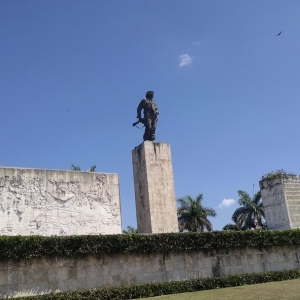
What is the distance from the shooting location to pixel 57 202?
1362cm

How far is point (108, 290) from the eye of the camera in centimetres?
1061

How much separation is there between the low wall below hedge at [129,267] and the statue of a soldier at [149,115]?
5.11 metres

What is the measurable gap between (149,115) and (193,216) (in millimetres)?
16853

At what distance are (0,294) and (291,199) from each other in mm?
11775

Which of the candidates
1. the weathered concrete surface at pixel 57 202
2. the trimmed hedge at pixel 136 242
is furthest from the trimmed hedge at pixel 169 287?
the weathered concrete surface at pixel 57 202

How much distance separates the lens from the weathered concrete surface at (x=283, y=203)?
53.9 feet

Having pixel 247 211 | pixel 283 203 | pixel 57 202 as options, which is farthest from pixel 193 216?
pixel 57 202

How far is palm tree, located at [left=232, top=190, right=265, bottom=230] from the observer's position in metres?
29.6

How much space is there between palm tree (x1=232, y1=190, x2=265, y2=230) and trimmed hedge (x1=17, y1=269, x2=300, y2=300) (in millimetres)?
15996

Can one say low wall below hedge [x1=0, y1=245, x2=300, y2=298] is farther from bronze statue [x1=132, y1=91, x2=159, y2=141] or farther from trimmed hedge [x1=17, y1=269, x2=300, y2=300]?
bronze statue [x1=132, y1=91, x2=159, y2=141]

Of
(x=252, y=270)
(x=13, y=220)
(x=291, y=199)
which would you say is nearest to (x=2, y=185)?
(x=13, y=220)

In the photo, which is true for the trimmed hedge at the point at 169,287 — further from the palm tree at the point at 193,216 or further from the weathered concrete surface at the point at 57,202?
the palm tree at the point at 193,216

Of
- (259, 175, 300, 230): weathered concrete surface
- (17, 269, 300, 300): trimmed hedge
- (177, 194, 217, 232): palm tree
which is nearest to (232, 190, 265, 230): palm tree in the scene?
(177, 194, 217, 232): palm tree

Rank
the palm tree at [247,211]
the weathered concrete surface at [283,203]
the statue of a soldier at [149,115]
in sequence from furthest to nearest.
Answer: the palm tree at [247,211] → the weathered concrete surface at [283,203] → the statue of a soldier at [149,115]
